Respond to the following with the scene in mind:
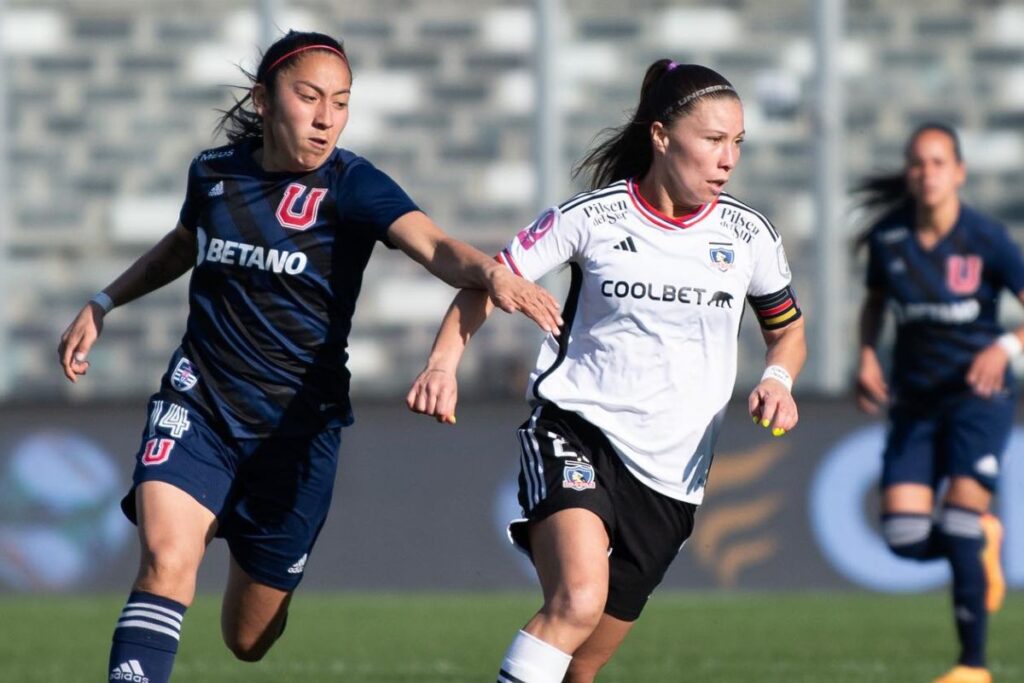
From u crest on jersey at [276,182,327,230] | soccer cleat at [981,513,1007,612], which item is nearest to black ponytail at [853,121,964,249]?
soccer cleat at [981,513,1007,612]

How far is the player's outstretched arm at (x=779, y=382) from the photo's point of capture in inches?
199

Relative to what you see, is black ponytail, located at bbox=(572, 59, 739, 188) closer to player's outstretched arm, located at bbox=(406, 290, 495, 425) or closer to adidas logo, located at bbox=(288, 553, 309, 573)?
player's outstretched arm, located at bbox=(406, 290, 495, 425)

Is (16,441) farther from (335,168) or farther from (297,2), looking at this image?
(335,168)

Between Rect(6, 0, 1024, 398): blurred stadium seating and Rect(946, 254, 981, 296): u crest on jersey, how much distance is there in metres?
7.11

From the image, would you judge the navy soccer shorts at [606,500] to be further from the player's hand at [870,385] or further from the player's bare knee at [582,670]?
the player's hand at [870,385]

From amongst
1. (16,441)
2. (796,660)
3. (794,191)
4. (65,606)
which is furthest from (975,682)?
(794,191)

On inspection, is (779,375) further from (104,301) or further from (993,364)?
(993,364)

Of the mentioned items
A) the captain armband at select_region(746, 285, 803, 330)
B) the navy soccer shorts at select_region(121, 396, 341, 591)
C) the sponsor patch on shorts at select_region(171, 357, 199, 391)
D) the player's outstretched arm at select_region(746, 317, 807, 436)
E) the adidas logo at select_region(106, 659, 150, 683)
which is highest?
the captain armband at select_region(746, 285, 803, 330)

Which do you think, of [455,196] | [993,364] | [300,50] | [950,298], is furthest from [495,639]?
[455,196]

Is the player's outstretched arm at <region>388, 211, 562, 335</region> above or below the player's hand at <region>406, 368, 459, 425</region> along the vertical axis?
above

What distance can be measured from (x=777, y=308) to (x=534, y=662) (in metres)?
1.42

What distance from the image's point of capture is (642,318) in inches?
207

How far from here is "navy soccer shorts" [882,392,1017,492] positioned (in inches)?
324

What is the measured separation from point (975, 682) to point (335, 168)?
3731 millimetres
